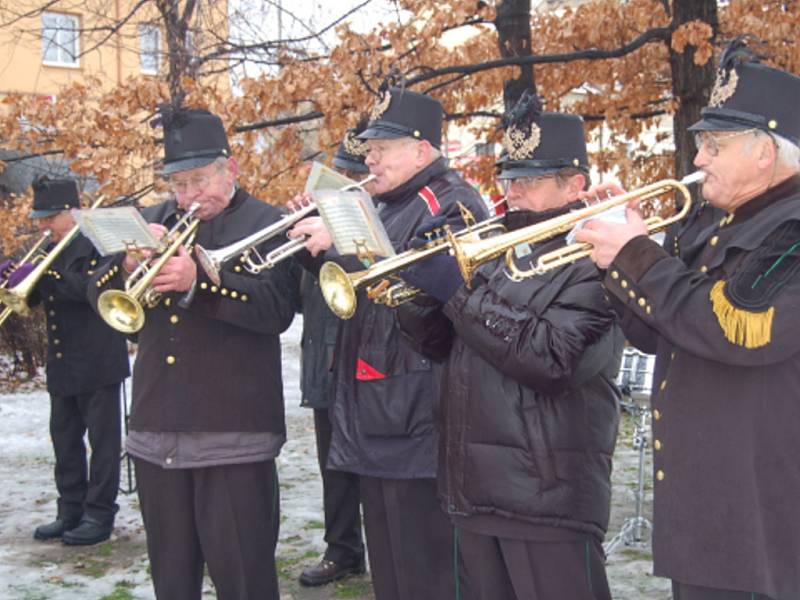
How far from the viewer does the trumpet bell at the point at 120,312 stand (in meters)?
3.86

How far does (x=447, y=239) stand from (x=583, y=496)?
3.02 ft

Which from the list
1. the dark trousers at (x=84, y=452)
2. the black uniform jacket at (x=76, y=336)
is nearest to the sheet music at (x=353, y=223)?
the black uniform jacket at (x=76, y=336)

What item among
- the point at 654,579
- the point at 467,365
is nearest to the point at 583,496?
the point at 467,365

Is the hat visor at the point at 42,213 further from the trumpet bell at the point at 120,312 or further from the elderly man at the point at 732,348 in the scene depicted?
the elderly man at the point at 732,348

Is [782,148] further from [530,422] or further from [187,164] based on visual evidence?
[187,164]

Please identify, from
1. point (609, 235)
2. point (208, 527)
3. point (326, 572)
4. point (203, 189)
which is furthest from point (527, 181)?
point (326, 572)

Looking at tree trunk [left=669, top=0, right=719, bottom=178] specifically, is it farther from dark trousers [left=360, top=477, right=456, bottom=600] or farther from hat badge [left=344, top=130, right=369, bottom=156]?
dark trousers [left=360, top=477, right=456, bottom=600]

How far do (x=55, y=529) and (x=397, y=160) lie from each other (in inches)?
143

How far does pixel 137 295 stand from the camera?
3.79 metres

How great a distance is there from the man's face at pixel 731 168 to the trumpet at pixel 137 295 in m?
2.03

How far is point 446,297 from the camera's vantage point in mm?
3410

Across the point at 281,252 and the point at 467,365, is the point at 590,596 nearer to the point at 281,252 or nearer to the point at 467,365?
the point at 467,365

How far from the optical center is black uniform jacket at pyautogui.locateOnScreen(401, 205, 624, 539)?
3141 mm

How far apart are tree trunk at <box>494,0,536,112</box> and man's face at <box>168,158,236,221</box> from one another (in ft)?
12.2
